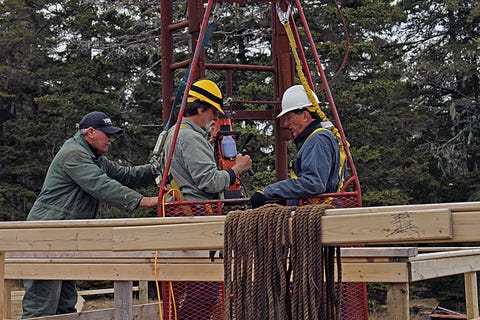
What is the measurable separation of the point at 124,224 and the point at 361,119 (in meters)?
18.1

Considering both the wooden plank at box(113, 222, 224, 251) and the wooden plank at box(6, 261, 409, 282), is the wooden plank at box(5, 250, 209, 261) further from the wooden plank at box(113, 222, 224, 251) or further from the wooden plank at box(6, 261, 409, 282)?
the wooden plank at box(113, 222, 224, 251)

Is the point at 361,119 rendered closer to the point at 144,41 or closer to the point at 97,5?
the point at 144,41

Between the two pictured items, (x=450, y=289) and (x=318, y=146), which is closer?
(x=318, y=146)

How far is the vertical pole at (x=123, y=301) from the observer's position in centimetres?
595

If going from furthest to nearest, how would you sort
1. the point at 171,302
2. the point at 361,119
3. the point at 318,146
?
1. the point at 361,119
2. the point at 171,302
3. the point at 318,146

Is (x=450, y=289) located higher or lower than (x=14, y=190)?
lower

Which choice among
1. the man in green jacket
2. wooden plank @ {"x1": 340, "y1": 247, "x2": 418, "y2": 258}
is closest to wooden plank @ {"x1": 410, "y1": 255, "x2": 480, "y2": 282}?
wooden plank @ {"x1": 340, "y1": 247, "x2": 418, "y2": 258}

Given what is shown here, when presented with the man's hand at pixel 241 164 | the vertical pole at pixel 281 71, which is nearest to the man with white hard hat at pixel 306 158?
the man's hand at pixel 241 164

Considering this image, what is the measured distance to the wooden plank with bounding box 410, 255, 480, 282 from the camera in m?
5.19

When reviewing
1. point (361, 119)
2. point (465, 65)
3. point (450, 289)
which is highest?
point (465, 65)

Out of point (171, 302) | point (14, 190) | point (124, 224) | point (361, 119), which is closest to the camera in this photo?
point (124, 224)

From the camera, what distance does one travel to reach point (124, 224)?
3719 mm

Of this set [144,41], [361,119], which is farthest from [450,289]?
[144,41]

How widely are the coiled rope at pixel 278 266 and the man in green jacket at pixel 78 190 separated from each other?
6.25 feet
